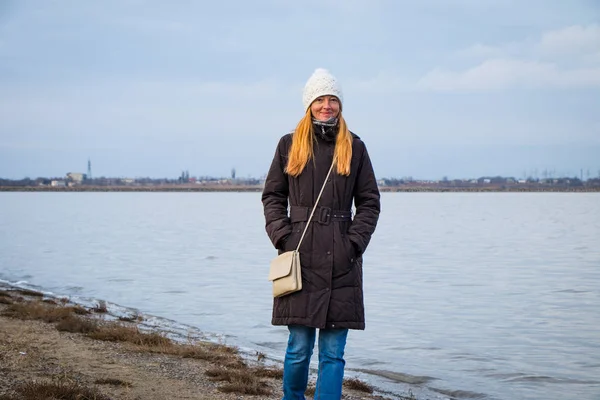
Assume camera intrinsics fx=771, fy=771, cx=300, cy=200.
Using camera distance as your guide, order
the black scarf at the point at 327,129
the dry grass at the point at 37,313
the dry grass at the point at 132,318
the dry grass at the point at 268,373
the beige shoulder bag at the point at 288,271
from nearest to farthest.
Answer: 1. the beige shoulder bag at the point at 288,271
2. the black scarf at the point at 327,129
3. the dry grass at the point at 268,373
4. the dry grass at the point at 37,313
5. the dry grass at the point at 132,318

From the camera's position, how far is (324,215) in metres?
4.72

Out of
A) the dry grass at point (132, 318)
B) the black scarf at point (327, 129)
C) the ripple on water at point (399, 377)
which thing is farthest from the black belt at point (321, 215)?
the dry grass at point (132, 318)

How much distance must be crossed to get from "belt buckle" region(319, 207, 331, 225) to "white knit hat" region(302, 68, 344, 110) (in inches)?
27.4

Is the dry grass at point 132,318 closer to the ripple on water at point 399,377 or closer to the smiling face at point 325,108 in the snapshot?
the ripple on water at point 399,377

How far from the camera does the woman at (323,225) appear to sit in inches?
185

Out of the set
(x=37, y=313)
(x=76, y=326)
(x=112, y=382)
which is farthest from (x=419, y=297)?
(x=112, y=382)

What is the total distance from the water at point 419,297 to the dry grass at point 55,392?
14.6 ft

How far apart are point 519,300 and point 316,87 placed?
561 inches

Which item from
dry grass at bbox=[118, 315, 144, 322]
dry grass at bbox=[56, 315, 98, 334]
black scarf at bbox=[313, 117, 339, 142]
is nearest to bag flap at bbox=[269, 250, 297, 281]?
black scarf at bbox=[313, 117, 339, 142]

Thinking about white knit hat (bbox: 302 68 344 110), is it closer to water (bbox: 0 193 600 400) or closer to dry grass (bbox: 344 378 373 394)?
dry grass (bbox: 344 378 373 394)

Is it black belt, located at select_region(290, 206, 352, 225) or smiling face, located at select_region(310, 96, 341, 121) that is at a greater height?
smiling face, located at select_region(310, 96, 341, 121)

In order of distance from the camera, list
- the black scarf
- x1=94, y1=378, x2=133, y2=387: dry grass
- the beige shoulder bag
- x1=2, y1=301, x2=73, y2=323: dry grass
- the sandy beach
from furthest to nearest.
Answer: x1=2, y1=301, x2=73, y2=323: dry grass, x1=94, y1=378, x2=133, y2=387: dry grass, the sandy beach, the black scarf, the beige shoulder bag

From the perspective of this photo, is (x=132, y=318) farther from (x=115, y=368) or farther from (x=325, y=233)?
(x=325, y=233)

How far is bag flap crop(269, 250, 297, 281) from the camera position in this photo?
468 centimetres
